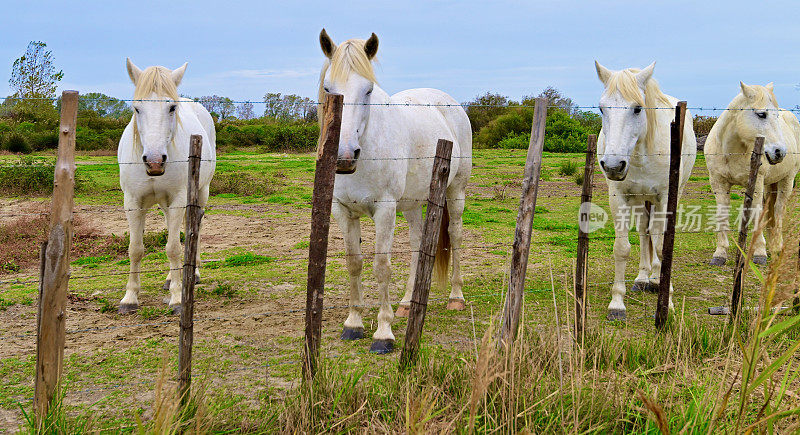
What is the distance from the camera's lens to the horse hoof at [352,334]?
16.0 feet

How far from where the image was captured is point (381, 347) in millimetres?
4562

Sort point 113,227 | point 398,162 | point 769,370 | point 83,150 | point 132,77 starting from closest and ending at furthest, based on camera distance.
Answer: point 769,370, point 398,162, point 132,77, point 113,227, point 83,150

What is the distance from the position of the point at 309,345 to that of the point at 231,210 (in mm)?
8821

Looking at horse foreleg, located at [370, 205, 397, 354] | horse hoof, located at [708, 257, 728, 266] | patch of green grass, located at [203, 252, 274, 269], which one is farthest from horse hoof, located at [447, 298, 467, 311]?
horse hoof, located at [708, 257, 728, 266]

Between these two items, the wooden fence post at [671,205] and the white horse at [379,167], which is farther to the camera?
the wooden fence post at [671,205]

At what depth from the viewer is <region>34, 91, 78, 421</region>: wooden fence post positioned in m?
2.99

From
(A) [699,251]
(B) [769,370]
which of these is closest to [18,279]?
(B) [769,370]

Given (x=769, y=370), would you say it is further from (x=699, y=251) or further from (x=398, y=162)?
(x=699, y=251)

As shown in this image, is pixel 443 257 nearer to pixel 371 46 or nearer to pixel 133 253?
pixel 371 46

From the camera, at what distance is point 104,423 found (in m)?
3.28

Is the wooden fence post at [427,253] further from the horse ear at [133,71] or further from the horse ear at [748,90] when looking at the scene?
the horse ear at [748,90]

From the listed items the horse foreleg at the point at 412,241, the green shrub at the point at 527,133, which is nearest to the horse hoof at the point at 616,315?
the horse foreleg at the point at 412,241

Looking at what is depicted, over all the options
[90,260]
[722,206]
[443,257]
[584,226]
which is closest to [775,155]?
[722,206]

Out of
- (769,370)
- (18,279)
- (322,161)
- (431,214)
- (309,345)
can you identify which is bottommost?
(18,279)
